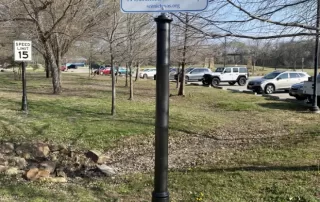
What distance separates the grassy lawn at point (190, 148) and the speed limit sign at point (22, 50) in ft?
5.95

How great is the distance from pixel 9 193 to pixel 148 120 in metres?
7.31

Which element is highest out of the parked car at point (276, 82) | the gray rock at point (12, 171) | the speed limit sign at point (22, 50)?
the speed limit sign at point (22, 50)

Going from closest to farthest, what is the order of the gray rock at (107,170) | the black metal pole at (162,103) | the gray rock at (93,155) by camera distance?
1. the black metal pole at (162,103)
2. the gray rock at (107,170)
3. the gray rock at (93,155)

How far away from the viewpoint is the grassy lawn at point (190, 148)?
4875 millimetres

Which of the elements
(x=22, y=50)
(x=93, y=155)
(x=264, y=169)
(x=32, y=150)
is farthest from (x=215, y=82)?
(x=264, y=169)

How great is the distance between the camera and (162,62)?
288 centimetres

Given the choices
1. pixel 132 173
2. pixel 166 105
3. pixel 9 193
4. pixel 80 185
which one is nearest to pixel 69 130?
pixel 132 173

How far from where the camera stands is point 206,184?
5.27 meters

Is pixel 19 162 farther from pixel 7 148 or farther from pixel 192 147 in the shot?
pixel 192 147

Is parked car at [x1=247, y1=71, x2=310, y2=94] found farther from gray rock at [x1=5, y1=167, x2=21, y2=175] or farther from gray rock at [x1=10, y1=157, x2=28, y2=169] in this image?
gray rock at [x1=5, y1=167, x2=21, y2=175]

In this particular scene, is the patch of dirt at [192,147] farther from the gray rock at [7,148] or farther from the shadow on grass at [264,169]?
the gray rock at [7,148]

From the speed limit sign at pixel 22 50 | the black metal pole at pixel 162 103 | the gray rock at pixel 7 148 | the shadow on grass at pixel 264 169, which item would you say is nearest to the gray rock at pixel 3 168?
the gray rock at pixel 7 148

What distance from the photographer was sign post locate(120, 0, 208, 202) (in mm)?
2775

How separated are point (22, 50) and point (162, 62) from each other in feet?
33.0
